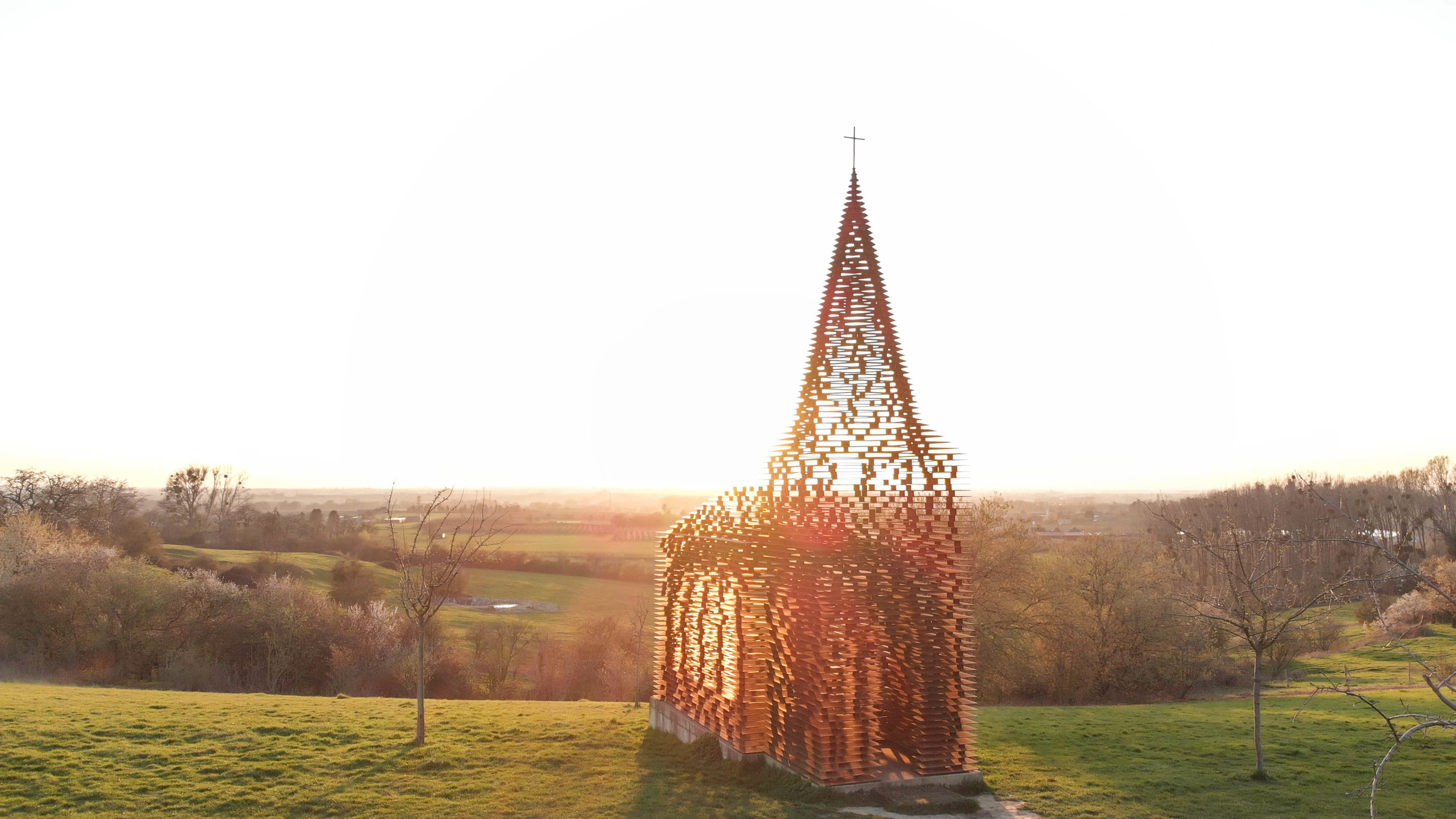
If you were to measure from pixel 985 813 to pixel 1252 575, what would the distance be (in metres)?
10.4

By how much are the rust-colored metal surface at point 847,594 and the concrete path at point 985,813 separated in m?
0.69

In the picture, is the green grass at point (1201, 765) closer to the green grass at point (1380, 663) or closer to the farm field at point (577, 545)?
the green grass at point (1380, 663)

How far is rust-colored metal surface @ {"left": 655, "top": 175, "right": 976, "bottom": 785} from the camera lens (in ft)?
42.9

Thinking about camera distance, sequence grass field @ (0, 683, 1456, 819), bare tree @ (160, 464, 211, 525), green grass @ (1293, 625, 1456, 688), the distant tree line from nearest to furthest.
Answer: grass field @ (0, 683, 1456, 819) → the distant tree line → green grass @ (1293, 625, 1456, 688) → bare tree @ (160, 464, 211, 525)

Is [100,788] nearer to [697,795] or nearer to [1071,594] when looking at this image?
[697,795]

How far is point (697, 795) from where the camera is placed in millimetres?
12758

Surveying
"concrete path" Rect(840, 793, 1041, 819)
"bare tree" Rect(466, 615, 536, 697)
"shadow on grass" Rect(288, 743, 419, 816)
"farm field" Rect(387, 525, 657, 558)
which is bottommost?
"bare tree" Rect(466, 615, 536, 697)

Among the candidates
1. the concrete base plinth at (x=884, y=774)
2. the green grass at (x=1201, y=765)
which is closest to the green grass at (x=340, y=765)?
the concrete base plinth at (x=884, y=774)

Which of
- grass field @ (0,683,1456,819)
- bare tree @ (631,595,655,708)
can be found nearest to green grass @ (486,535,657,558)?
bare tree @ (631,595,655,708)

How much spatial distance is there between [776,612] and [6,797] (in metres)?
11.3

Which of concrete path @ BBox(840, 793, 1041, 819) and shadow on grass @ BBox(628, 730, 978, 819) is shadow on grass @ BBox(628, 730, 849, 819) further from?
concrete path @ BBox(840, 793, 1041, 819)

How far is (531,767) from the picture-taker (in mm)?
14633

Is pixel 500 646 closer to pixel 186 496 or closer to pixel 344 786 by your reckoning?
pixel 344 786

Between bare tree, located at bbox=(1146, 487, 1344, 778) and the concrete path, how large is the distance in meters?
3.73
